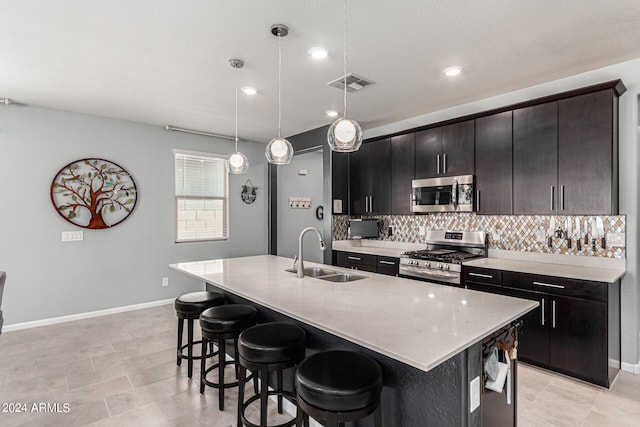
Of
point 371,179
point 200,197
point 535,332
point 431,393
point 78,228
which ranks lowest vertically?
point 535,332

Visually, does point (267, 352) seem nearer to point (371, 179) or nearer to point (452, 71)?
point (452, 71)

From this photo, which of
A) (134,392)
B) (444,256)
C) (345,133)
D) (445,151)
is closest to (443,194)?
(445,151)

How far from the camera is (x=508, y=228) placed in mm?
3725

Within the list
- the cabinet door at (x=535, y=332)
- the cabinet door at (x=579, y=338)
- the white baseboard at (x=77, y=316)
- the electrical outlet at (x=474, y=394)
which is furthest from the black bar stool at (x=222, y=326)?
the white baseboard at (x=77, y=316)

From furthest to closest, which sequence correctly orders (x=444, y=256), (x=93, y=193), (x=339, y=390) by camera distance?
(x=93, y=193), (x=444, y=256), (x=339, y=390)

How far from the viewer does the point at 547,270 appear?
296cm

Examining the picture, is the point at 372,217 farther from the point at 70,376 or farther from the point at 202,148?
the point at 70,376

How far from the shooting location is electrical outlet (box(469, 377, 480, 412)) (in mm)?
1453

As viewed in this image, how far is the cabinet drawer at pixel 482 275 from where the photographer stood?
3166 millimetres

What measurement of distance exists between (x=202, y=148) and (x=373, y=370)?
15.7 ft

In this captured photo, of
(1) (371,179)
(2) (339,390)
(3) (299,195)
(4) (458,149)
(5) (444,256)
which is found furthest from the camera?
(3) (299,195)

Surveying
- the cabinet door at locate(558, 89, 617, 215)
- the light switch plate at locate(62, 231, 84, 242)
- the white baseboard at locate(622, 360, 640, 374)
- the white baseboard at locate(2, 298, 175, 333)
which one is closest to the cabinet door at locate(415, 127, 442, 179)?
the cabinet door at locate(558, 89, 617, 215)

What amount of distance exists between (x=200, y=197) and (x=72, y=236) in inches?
68.7

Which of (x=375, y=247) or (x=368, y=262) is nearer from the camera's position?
(x=368, y=262)
